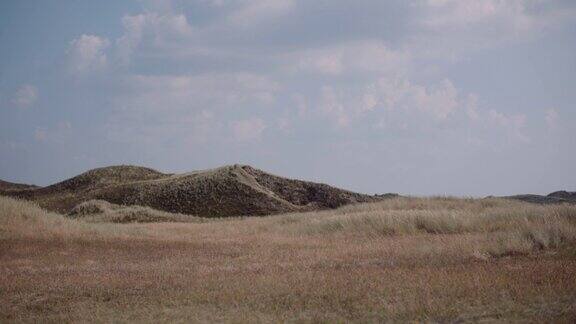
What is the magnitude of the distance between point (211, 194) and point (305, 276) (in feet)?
150

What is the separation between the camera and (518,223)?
72.9 feet

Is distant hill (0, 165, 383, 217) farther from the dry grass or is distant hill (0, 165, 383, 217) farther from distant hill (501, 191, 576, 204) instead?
distant hill (501, 191, 576, 204)

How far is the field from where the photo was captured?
9.59 m

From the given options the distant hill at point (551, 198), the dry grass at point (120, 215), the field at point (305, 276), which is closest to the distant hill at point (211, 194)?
the dry grass at point (120, 215)

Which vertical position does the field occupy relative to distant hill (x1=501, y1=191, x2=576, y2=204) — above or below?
below

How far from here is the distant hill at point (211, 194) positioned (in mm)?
55531

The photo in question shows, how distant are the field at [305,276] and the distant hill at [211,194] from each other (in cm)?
3004

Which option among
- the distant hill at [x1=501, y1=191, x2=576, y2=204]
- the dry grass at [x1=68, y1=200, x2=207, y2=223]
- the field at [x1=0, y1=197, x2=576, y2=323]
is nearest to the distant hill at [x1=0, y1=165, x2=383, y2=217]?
the dry grass at [x1=68, y1=200, x2=207, y2=223]

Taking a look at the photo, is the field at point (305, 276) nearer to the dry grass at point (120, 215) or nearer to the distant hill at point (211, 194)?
the dry grass at point (120, 215)

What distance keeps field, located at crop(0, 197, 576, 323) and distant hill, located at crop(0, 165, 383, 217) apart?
30045 millimetres

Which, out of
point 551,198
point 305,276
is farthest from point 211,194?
point 305,276

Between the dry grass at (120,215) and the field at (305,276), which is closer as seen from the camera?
the field at (305,276)

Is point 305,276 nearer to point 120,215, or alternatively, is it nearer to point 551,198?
point 120,215

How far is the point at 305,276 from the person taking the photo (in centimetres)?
1292
